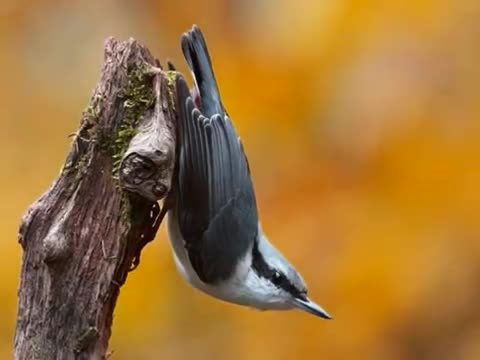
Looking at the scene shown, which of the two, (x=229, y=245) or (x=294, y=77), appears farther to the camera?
(x=294, y=77)

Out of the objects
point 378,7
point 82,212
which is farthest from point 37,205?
point 378,7

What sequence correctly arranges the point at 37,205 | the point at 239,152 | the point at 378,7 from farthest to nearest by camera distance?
the point at 378,7 < the point at 239,152 < the point at 37,205

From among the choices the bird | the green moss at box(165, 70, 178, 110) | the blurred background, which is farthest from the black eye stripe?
the green moss at box(165, 70, 178, 110)

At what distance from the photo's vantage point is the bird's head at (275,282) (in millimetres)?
2307

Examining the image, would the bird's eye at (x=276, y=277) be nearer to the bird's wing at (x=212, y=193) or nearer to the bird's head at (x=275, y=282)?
the bird's head at (x=275, y=282)

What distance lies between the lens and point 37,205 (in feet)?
5.86

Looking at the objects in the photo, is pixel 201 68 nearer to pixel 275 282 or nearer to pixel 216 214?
pixel 216 214

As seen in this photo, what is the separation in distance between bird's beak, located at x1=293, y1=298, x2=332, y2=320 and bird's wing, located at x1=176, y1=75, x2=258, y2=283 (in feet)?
0.69

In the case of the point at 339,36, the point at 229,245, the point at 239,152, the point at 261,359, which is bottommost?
the point at 261,359

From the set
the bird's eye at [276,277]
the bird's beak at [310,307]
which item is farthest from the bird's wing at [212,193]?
the bird's beak at [310,307]

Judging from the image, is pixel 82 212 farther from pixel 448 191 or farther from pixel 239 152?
pixel 448 191

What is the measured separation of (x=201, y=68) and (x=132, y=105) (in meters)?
0.44

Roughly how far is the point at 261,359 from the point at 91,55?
912mm

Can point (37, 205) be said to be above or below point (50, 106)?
below
